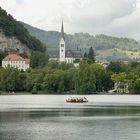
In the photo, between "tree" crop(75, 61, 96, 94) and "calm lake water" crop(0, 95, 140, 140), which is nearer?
"calm lake water" crop(0, 95, 140, 140)

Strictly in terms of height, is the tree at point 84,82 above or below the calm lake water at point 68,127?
above

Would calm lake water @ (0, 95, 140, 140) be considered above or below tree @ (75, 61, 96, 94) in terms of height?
below

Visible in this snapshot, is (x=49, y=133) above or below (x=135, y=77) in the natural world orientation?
below

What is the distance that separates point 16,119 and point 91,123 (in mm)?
12400

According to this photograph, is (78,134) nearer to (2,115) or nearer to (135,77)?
(2,115)

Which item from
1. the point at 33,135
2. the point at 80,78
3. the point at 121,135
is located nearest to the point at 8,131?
the point at 33,135

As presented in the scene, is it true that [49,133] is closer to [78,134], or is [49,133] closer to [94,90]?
[78,134]

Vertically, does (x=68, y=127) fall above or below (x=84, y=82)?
below

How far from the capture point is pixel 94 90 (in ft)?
647

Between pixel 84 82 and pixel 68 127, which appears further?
pixel 84 82

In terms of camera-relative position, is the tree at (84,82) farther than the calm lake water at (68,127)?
Yes

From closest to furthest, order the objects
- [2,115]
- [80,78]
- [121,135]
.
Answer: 1. [121,135]
2. [2,115]
3. [80,78]

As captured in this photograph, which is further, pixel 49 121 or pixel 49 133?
pixel 49 121

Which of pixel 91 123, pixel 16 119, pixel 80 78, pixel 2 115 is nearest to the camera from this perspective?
pixel 91 123
